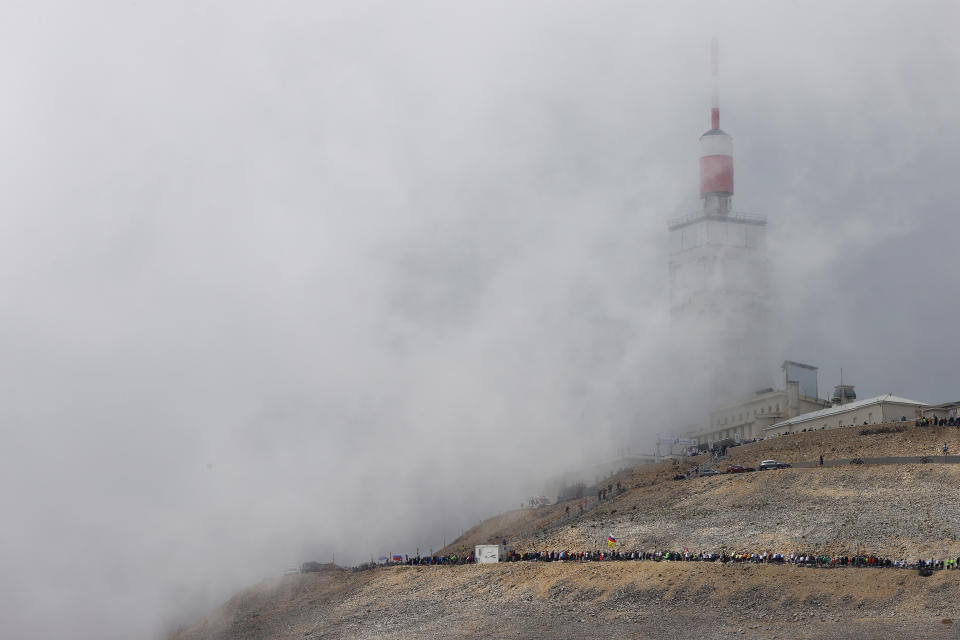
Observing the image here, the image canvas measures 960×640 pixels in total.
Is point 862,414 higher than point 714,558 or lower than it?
higher

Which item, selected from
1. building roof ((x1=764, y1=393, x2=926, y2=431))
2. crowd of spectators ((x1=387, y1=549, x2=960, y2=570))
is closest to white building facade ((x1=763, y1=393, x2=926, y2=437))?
building roof ((x1=764, y1=393, x2=926, y2=431))

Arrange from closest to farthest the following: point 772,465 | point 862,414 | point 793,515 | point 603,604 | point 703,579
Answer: point 703,579 < point 603,604 < point 793,515 < point 772,465 < point 862,414

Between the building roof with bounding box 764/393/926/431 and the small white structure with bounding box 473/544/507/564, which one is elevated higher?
the building roof with bounding box 764/393/926/431

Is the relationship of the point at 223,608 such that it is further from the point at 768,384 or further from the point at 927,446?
the point at 768,384

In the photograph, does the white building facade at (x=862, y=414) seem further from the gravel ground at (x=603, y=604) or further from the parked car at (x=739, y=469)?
the gravel ground at (x=603, y=604)

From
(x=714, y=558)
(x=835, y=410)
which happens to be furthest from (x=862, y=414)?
(x=714, y=558)

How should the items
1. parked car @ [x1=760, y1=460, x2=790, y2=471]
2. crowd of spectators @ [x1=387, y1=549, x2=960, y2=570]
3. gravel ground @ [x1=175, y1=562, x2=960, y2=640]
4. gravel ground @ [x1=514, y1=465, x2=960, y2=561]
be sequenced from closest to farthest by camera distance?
gravel ground @ [x1=175, y1=562, x2=960, y2=640] < crowd of spectators @ [x1=387, y1=549, x2=960, y2=570] < gravel ground @ [x1=514, y1=465, x2=960, y2=561] < parked car @ [x1=760, y1=460, x2=790, y2=471]

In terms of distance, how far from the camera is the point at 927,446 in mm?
91688

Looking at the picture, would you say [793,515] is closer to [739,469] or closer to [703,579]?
[703,579]

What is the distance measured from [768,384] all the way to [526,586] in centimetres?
7763

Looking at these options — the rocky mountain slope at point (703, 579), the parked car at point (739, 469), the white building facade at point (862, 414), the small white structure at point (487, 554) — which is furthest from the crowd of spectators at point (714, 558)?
the white building facade at point (862, 414)

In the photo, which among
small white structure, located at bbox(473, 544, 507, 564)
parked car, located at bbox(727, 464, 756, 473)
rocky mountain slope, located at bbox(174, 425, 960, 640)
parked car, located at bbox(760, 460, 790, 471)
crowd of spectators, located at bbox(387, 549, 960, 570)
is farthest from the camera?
parked car, located at bbox(727, 464, 756, 473)

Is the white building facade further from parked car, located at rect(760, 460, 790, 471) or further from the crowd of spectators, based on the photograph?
the crowd of spectators

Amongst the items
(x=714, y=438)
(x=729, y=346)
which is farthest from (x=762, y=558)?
(x=729, y=346)
